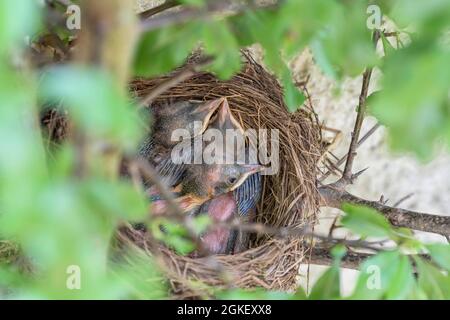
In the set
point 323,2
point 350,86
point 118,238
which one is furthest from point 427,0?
Answer: point 350,86

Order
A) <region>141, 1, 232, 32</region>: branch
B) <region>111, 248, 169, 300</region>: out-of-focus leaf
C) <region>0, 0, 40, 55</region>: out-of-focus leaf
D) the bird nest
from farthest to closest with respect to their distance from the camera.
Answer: the bird nest < <region>111, 248, 169, 300</region>: out-of-focus leaf < <region>141, 1, 232, 32</region>: branch < <region>0, 0, 40, 55</region>: out-of-focus leaf

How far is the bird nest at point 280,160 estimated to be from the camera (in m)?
0.95

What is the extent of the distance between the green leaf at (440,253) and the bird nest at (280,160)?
0.37 meters

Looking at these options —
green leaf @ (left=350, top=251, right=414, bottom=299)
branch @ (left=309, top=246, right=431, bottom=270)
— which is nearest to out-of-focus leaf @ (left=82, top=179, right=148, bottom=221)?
green leaf @ (left=350, top=251, right=414, bottom=299)

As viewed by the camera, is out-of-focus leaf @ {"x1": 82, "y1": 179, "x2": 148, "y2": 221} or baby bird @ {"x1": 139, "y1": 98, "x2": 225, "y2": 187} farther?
baby bird @ {"x1": 139, "y1": 98, "x2": 225, "y2": 187}

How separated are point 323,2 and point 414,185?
1.31m

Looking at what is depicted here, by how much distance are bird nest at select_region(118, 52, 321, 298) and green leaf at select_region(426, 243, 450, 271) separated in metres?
0.37

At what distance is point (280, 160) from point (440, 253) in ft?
1.84

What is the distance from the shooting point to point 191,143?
111cm

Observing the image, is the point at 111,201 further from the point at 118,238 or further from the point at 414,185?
the point at 414,185

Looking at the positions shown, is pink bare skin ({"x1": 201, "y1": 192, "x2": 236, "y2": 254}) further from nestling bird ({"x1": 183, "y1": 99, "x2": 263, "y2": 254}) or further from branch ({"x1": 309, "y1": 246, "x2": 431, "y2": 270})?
branch ({"x1": 309, "y1": 246, "x2": 431, "y2": 270})

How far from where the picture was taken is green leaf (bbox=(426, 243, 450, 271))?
56 cm

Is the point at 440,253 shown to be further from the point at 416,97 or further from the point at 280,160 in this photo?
the point at 280,160

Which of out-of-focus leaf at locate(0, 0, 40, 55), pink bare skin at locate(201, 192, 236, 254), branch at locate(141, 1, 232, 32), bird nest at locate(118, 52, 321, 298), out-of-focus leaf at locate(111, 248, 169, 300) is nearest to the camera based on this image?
out-of-focus leaf at locate(0, 0, 40, 55)
